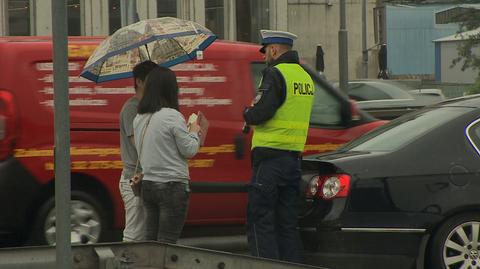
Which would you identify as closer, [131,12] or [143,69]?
[143,69]

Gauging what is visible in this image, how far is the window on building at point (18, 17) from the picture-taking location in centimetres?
3853

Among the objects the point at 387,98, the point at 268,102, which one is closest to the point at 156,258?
the point at 268,102

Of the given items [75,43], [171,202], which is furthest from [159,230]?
[75,43]

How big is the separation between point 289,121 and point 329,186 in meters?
0.52

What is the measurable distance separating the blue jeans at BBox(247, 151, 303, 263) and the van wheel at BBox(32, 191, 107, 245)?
1862 mm

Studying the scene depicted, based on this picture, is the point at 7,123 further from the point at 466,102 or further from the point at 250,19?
the point at 250,19

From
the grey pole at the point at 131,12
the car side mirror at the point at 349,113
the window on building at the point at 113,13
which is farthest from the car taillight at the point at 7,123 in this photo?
the window on building at the point at 113,13

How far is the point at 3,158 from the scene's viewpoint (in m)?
7.64

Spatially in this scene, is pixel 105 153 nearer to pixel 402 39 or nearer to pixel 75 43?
pixel 75 43

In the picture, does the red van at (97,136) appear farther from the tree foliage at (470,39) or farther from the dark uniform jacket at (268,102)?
the tree foliage at (470,39)

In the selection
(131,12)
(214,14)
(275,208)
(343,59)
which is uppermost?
(214,14)

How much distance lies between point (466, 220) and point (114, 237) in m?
3.52

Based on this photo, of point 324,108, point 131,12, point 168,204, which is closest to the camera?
point 168,204

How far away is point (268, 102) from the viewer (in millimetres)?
6422
